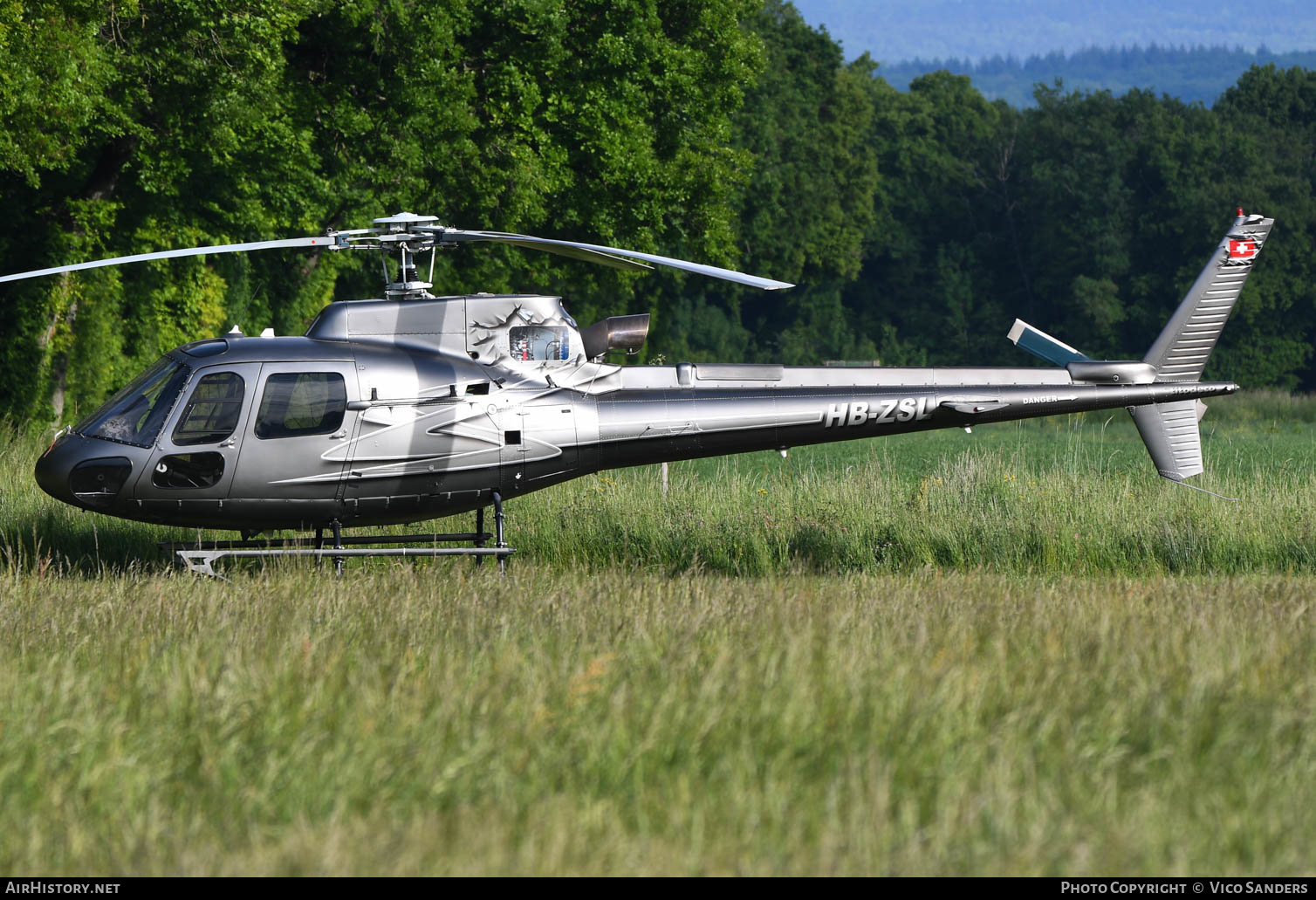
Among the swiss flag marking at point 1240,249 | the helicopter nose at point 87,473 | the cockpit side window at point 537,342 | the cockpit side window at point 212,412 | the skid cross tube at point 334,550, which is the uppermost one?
the swiss flag marking at point 1240,249

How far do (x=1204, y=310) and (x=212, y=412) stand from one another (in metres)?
9.01

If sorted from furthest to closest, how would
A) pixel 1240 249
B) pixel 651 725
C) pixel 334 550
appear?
pixel 1240 249 < pixel 334 550 < pixel 651 725

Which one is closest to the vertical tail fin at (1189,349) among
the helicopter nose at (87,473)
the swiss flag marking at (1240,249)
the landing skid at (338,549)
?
the swiss flag marking at (1240,249)

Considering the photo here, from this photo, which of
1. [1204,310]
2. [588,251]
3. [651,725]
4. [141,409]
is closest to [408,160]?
[141,409]

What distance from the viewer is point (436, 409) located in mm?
11328

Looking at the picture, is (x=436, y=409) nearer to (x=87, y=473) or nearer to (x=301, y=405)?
(x=301, y=405)

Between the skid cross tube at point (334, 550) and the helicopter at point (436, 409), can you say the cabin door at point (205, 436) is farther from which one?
the skid cross tube at point (334, 550)

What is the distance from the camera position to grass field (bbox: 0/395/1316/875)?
5000mm

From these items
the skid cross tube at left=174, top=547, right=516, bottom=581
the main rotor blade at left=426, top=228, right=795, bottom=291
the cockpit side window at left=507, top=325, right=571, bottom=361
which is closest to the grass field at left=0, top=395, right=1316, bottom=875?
the skid cross tube at left=174, top=547, right=516, bottom=581

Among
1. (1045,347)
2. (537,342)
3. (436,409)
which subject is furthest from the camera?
(1045,347)

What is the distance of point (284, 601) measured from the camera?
948cm

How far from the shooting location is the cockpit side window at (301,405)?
10984 millimetres

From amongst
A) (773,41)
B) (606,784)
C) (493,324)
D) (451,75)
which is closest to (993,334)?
(773,41)

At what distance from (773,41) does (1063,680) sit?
67.4 metres
